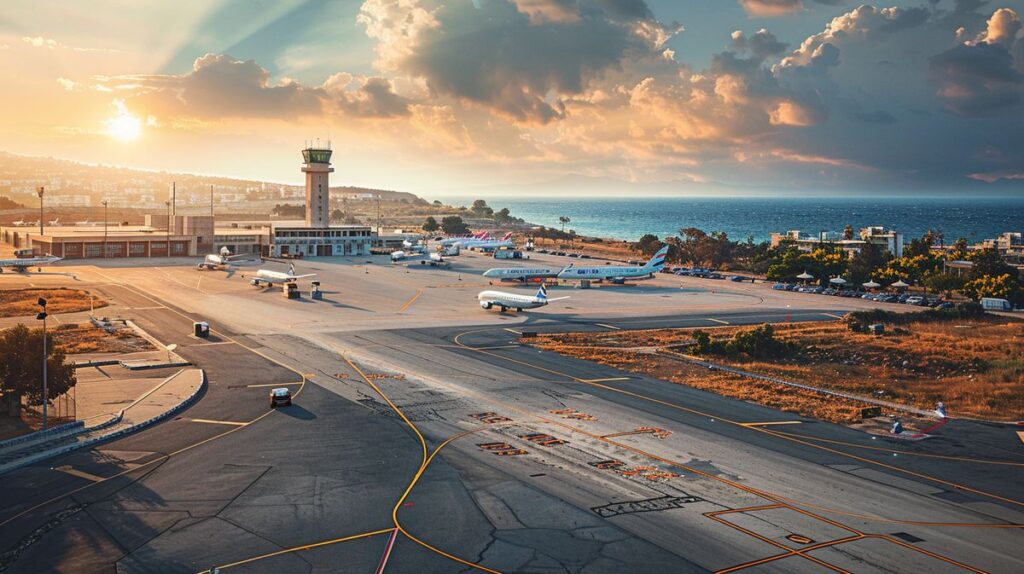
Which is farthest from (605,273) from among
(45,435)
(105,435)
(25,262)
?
(25,262)

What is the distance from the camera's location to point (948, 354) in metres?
75.1

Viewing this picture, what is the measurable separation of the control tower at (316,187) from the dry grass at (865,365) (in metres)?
126

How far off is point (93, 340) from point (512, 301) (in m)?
49.6

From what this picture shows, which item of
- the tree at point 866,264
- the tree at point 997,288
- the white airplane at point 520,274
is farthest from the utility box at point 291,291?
the tree at point 997,288

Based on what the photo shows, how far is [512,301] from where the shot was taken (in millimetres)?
101500

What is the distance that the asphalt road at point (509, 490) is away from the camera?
101ft

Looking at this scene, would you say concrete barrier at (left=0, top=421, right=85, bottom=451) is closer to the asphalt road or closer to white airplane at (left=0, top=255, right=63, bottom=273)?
the asphalt road

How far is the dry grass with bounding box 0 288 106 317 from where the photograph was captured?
9412 centimetres

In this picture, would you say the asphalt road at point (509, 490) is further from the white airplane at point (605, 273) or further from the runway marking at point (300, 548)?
the white airplane at point (605, 273)

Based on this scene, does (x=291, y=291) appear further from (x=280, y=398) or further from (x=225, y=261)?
(x=280, y=398)

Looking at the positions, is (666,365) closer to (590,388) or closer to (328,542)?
(590,388)

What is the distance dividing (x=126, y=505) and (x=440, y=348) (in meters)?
42.4

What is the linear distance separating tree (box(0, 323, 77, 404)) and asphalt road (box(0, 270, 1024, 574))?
8.22 metres

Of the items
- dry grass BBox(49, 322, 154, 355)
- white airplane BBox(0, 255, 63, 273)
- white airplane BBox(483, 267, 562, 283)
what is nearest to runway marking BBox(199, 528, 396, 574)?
dry grass BBox(49, 322, 154, 355)
